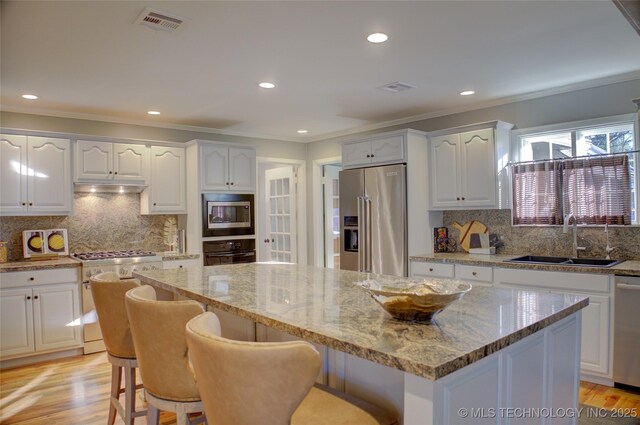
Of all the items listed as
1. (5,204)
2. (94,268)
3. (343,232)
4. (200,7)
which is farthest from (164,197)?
(200,7)

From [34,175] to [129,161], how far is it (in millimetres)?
872

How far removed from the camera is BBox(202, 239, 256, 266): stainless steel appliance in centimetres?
492

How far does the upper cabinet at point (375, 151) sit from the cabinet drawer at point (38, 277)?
3040mm

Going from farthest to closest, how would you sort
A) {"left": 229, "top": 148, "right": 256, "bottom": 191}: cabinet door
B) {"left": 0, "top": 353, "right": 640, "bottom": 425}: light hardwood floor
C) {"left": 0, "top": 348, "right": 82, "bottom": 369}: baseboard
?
{"left": 229, "top": 148, "right": 256, "bottom": 191}: cabinet door
{"left": 0, "top": 348, "right": 82, "bottom": 369}: baseboard
{"left": 0, "top": 353, "right": 640, "bottom": 425}: light hardwood floor

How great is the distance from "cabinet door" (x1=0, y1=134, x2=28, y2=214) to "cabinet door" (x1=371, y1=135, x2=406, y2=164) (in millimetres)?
3438

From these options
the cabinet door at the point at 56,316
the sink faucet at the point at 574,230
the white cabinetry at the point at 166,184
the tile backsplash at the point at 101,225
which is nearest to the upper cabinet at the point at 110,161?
the white cabinetry at the point at 166,184

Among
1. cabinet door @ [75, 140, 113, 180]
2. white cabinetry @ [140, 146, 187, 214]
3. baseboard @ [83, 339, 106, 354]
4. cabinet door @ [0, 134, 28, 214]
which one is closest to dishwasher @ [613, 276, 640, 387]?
white cabinetry @ [140, 146, 187, 214]

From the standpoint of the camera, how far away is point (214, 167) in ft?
16.4

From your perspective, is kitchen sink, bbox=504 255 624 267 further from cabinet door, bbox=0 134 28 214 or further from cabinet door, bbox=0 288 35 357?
cabinet door, bbox=0 134 28 214

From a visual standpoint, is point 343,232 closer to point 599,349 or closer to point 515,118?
point 515,118

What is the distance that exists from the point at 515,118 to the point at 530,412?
129 inches

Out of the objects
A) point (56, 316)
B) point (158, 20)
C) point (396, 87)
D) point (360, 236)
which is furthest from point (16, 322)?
point (396, 87)

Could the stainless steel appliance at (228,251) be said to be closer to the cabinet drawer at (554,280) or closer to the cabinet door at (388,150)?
the cabinet door at (388,150)

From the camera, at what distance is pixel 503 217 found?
4.31 meters
